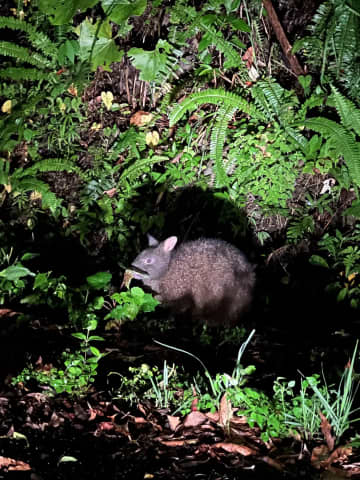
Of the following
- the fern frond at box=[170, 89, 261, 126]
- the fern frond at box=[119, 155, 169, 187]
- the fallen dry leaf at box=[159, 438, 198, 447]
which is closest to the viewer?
the fallen dry leaf at box=[159, 438, 198, 447]

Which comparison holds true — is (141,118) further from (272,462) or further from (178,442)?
(272,462)

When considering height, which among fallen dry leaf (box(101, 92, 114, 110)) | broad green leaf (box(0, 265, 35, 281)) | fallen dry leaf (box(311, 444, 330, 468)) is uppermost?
fallen dry leaf (box(101, 92, 114, 110))

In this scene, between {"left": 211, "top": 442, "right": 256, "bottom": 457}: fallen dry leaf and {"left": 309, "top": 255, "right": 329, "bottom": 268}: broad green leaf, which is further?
{"left": 309, "top": 255, "right": 329, "bottom": 268}: broad green leaf

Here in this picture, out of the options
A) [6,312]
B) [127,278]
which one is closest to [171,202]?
[127,278]

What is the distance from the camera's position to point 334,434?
336 centimetres

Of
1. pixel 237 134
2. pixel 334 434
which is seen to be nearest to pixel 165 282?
pixel 237 134

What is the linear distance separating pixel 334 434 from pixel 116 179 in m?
5.26

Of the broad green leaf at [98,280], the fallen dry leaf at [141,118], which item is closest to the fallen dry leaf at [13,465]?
the broad green leaf at [98,280]

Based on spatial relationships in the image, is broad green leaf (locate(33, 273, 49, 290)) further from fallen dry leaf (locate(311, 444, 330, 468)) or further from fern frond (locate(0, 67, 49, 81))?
fern frond (locate(0, 67, 49, 81))

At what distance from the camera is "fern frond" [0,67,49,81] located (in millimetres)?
7539

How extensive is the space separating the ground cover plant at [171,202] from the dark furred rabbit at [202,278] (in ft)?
0.73

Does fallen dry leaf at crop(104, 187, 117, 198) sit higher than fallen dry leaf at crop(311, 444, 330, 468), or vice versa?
fallen dry leaf at crop(311, 444, 330, 468)

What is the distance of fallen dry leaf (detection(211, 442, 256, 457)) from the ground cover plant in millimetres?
163

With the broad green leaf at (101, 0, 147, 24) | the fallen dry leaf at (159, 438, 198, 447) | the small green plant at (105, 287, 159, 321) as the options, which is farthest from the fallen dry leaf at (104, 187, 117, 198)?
the fallen dry leaf at (159, 438, 198, 447)
